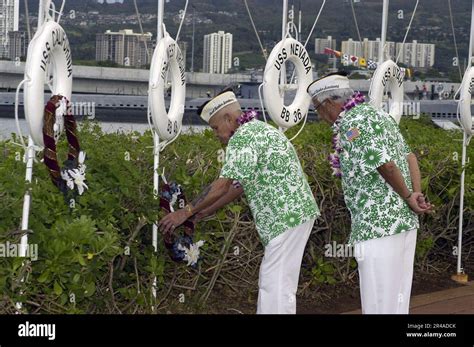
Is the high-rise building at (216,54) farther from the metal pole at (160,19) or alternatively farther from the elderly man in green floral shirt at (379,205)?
the elderly man in green floral shirt at (379,205)

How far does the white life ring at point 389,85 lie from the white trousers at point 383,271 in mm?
2889

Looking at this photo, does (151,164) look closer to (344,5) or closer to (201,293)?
(201,293)

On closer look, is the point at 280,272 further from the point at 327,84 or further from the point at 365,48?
the point at 365,48

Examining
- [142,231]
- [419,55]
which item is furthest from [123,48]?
[419,55]

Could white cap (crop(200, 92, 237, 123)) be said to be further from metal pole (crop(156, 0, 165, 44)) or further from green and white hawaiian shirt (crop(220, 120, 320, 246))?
metal pole (crop(156, 0, 165, 44))

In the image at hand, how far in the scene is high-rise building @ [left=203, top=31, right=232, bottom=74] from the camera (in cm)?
989

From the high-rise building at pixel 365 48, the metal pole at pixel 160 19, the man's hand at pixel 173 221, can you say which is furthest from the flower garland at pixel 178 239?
the high-rise building at pixel 365 48

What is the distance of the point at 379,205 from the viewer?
5473 mm

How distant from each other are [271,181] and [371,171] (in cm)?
56

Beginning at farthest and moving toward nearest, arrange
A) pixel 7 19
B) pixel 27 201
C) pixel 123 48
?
pixel 123 48 < pixel 7 19 < pixel 27 201

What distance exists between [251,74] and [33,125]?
459cm

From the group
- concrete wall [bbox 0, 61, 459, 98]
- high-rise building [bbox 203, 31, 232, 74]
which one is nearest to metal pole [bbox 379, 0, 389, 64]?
concrete wall [bbox 0, 61, 459, 98]

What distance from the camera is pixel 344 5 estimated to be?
41.0ft

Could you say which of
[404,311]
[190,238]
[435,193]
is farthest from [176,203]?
[435,193]
